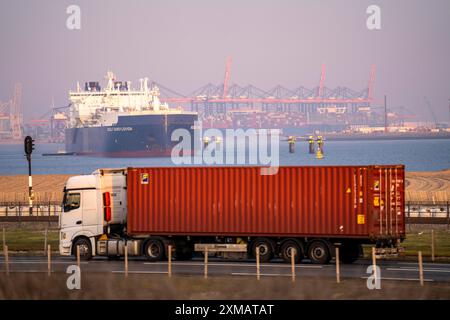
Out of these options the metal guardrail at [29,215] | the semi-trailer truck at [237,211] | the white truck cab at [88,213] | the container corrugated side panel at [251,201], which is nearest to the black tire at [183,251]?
the semi-trailer truck at [237,211]

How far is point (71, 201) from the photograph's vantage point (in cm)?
3441

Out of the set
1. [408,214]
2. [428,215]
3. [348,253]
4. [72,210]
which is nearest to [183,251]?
[72,210]

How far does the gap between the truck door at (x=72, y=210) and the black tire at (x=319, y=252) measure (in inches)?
335

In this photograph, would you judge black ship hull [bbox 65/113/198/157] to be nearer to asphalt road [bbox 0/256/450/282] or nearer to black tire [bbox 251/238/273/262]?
asphalt road [bbox 0/256/450/282]

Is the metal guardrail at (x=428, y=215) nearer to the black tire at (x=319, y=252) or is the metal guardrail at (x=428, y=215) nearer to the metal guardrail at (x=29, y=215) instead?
the black tire at (x=319, y=252)

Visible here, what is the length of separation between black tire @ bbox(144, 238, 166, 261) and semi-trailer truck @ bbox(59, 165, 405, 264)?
3 cm

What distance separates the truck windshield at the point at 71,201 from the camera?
34.3 metres

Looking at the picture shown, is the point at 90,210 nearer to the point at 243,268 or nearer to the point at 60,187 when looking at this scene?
the point at 243,268

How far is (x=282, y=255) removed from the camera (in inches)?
1249

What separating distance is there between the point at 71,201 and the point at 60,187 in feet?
195

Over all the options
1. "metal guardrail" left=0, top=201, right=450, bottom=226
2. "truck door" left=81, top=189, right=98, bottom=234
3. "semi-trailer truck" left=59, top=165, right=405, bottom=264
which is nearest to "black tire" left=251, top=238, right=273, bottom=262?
"semi-trailer truck" left=59, top=165, right=405, bottom=264
